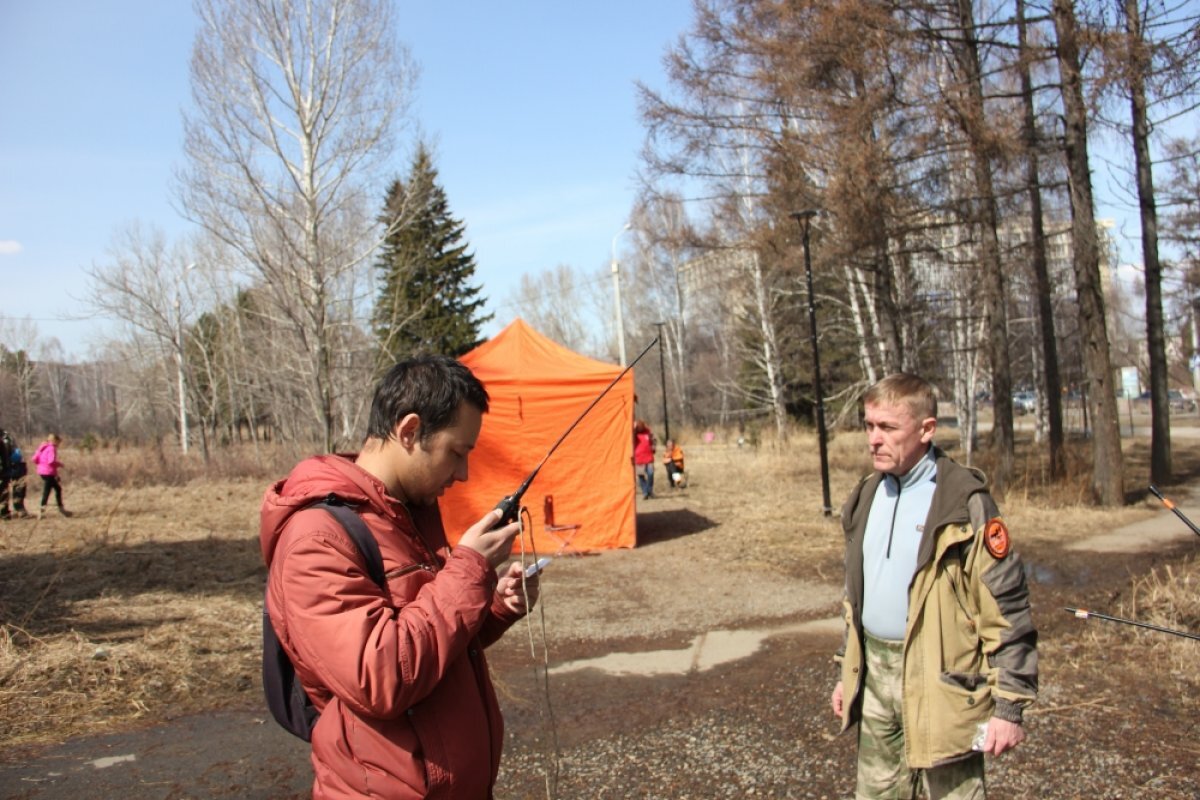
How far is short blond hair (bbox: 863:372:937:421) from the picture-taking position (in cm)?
274

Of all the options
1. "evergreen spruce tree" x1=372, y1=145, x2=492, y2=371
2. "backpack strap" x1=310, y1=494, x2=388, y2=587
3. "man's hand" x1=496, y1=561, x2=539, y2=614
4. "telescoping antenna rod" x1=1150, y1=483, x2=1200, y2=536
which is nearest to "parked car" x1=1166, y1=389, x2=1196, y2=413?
"evergreen spruce tree" x1=372, y1=145, x2=492, y2=371

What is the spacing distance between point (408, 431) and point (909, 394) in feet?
5.60

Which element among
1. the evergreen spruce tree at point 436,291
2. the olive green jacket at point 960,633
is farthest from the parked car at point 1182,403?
the olive green jacket at point 960,633

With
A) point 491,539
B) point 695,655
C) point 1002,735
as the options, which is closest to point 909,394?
point 1002,735

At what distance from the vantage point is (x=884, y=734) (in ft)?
9.10

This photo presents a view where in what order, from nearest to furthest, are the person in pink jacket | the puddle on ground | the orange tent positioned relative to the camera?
the puddle on ground < the orange tent < the person in pink jacket

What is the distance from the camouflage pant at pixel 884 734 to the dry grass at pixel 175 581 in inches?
139

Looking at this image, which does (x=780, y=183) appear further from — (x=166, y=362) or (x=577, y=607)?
(x=166, y=362)

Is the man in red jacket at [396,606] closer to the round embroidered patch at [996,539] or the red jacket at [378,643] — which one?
the red jacket at [378,643]

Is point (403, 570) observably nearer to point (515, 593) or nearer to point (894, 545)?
point (515, 593)

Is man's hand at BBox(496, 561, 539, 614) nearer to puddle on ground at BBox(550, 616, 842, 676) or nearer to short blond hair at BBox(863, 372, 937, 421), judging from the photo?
short blond hair at BBox(863, 372, 937, 421)

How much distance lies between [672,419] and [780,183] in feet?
113

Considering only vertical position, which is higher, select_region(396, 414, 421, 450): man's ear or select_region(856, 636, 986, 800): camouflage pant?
select_region(396, 414, 421, 450): man's ear

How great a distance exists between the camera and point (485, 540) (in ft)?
5.51
